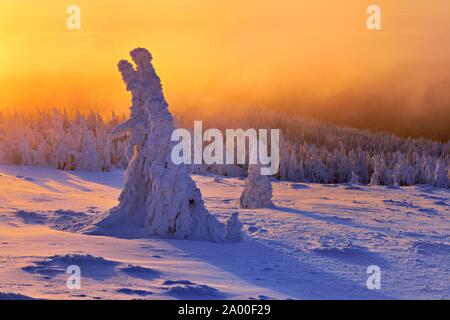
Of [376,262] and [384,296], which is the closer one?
[384,296]

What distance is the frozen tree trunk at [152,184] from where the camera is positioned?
16.7 meters

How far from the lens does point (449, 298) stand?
38.3 feet

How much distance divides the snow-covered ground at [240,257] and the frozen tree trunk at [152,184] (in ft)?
2.55

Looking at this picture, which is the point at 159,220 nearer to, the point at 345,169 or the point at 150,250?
the point at 150,250

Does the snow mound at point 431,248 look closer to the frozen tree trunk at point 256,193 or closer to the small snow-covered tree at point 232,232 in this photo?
the small snow-covered tree at point 232,232

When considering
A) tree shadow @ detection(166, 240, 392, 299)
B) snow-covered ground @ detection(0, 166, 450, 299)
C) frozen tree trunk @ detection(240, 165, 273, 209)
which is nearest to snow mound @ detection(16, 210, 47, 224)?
snow-covered ground @ detection(0, 166, 450, 299)

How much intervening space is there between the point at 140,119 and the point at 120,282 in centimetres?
836

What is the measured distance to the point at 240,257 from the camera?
586 inches

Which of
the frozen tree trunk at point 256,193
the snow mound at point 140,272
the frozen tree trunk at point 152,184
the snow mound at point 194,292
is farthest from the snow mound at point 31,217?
the frozen tree trunk at point 256,193

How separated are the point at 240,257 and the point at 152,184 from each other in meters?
4.10

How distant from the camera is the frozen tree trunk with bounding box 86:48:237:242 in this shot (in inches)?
658

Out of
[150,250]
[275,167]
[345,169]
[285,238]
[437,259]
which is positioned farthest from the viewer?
[345,169]

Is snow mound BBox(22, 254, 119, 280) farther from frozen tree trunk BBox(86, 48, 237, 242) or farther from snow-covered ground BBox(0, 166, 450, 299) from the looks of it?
frozen tree trunk BBox(86, 48, 237, 242)
